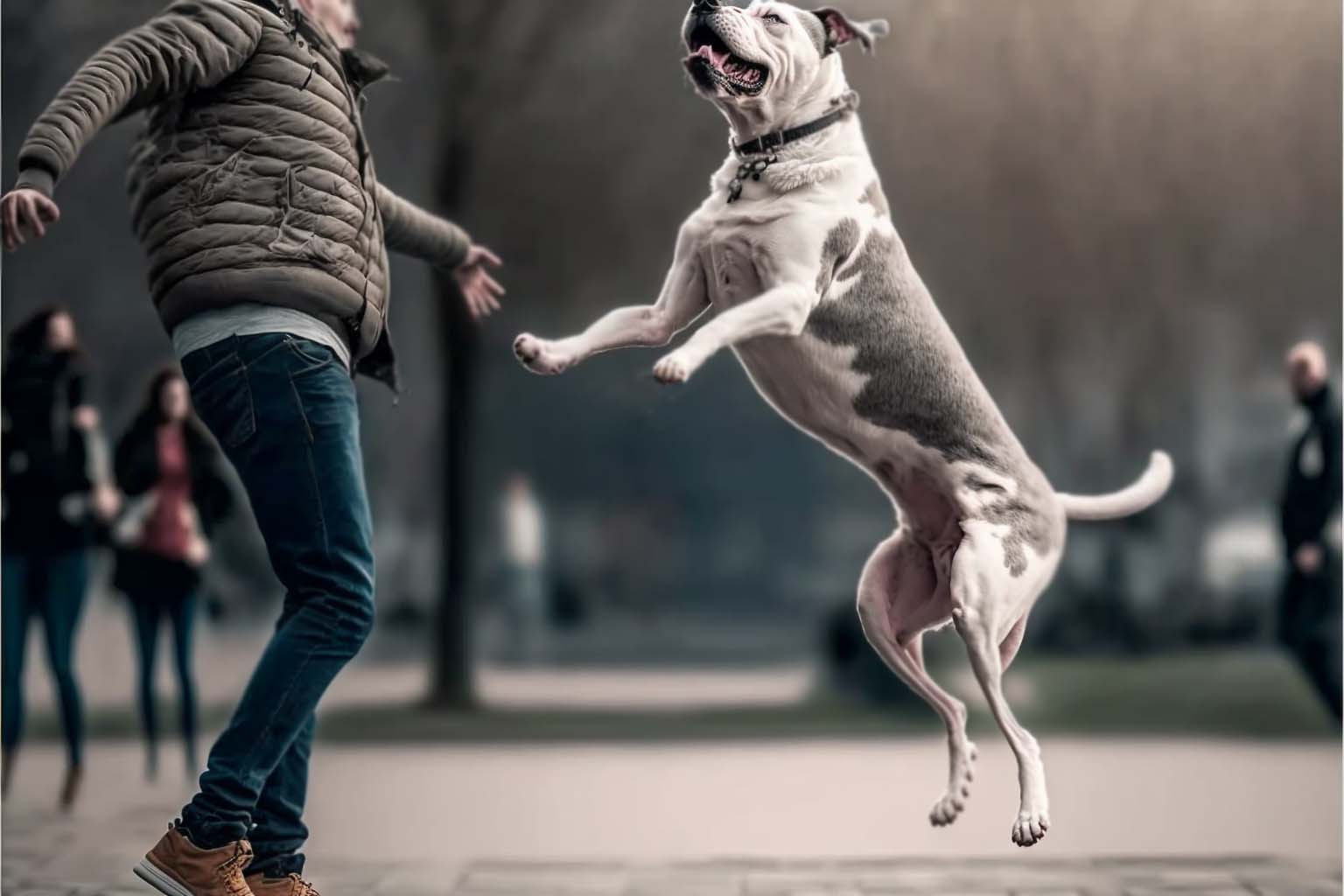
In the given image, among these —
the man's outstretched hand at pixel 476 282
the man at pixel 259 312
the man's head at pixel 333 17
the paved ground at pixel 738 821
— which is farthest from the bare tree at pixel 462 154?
the man at pixel 259 312

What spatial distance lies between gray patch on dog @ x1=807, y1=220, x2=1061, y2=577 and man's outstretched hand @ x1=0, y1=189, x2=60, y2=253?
122cm

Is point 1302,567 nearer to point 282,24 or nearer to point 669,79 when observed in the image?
point 669,79

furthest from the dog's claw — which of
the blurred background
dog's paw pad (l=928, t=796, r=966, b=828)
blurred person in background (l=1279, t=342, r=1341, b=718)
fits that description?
the blurred background

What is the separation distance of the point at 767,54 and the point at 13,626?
3.37 metres

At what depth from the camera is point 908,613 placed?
2.94 m

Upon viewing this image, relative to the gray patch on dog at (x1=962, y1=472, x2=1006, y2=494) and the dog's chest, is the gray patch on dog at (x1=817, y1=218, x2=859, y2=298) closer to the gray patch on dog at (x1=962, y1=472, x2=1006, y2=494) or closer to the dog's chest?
the dog's chest

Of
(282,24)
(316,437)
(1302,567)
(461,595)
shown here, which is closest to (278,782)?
(316,437)

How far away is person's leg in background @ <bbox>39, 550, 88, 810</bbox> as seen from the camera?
15.9 feet

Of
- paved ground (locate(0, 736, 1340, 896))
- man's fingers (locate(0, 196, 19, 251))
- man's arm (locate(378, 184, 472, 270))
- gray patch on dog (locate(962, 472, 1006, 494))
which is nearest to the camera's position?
man's fingers (locate(0, 196, 19, 251))

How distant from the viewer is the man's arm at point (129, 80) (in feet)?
7.54

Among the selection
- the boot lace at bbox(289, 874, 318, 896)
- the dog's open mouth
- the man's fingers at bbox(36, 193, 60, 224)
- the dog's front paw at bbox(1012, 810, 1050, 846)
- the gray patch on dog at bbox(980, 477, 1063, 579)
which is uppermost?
the dog's open mouth

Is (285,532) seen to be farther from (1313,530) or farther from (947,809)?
(1313,530)

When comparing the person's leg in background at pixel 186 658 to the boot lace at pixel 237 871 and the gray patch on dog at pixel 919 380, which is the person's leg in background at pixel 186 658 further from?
the gray patch on dog at pixel 919 380

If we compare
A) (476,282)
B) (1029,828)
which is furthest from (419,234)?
(1029,828)
